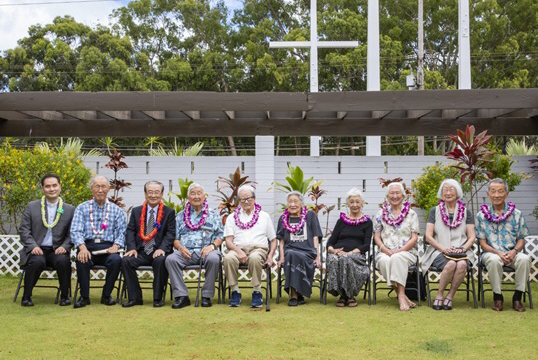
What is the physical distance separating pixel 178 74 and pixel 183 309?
19389 mm

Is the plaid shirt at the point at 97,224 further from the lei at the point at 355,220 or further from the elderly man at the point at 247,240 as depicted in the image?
the lei at the point at 355,220

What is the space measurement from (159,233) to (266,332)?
2.05 meters

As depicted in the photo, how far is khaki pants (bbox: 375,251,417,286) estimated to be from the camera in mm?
6562

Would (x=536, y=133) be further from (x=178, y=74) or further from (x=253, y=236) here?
(x=178, y=74)

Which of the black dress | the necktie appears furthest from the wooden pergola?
the black dress

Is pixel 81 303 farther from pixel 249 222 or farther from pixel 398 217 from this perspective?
pixel 398 217

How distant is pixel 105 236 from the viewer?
6.99 m

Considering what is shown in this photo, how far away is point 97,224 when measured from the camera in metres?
7.00

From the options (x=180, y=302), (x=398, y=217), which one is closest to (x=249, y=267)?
(x=180, y=302)

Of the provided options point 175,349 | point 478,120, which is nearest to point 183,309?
point 175,349

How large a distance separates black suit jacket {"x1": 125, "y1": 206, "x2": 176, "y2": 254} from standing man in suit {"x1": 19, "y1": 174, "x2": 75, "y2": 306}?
2.09ft

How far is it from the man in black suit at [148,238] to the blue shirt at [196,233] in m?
0.08

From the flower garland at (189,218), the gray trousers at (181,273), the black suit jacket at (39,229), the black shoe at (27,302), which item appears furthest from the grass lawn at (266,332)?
the flower garland at (189,218)

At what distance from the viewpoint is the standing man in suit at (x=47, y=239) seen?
671cm
